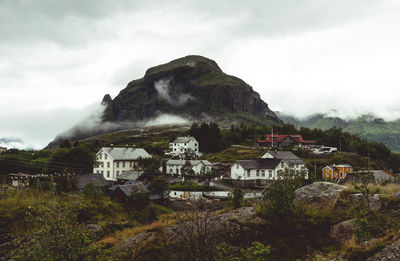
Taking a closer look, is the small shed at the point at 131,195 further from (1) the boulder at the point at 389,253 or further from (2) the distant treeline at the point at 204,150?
(1) the boulder at the point at 389,253

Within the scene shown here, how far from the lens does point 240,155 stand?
321 feet

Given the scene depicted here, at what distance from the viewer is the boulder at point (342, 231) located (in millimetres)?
16309

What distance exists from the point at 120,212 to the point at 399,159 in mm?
111502

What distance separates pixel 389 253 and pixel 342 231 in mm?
6116

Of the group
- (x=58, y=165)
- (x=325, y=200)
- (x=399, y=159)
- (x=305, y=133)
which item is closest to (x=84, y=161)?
(x=58, y=165)

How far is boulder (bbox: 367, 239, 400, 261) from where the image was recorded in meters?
10.9

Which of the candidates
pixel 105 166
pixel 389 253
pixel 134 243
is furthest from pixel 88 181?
pixel 389 253

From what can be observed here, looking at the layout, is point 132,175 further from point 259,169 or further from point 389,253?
point 389,253

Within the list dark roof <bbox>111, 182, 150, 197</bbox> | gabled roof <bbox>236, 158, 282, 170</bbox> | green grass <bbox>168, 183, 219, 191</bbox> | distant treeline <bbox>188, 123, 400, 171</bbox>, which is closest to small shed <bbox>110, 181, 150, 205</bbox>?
dark roof <bbox>111, 182, 150, 197</bbox>

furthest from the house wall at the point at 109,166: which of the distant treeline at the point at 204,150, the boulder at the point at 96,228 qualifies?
the boulder at the point at 96,228

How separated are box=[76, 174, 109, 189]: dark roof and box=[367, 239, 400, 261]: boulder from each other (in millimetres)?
42529

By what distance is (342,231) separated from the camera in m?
17.0

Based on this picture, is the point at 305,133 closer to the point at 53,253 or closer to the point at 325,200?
the point at 325,200

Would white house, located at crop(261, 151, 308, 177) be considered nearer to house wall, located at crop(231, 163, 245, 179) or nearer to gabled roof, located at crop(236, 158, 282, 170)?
gabled roof, located at crop(236, 158, 282, 170)
